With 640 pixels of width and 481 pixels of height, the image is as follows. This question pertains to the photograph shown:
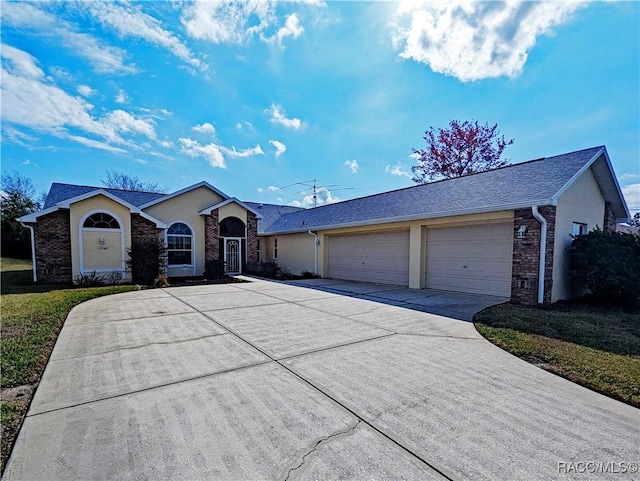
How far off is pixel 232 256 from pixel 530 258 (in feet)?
48.3

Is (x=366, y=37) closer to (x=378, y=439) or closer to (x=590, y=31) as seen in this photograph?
(x=590, y=31)

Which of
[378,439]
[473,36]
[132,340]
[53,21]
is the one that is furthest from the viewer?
[473,36]

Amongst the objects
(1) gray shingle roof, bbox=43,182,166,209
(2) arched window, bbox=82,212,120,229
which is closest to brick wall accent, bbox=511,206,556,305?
(2) arched window, bbox=82,212,120,229

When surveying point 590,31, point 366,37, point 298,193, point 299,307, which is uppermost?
point 366,37

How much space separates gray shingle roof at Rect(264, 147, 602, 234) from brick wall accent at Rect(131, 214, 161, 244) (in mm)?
7805

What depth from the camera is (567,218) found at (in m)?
9.16

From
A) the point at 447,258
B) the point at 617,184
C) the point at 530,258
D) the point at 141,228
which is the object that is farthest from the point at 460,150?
the point at 141,228

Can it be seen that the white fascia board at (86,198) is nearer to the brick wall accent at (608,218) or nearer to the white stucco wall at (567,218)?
the white stucco wall at (567,218)

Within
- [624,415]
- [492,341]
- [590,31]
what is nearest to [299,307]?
[492,341]

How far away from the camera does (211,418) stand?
2.77 meters

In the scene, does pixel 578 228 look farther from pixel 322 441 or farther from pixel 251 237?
pixel 251 237

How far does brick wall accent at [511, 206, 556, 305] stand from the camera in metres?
8.27

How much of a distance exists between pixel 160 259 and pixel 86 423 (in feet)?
40.9

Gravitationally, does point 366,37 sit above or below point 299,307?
above
